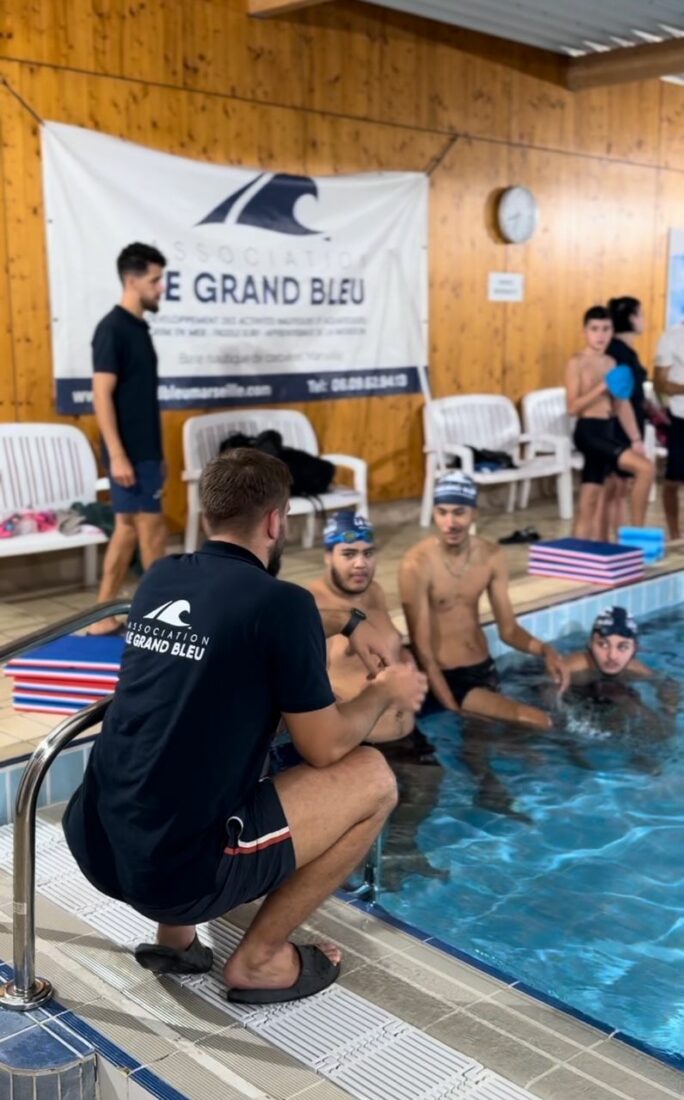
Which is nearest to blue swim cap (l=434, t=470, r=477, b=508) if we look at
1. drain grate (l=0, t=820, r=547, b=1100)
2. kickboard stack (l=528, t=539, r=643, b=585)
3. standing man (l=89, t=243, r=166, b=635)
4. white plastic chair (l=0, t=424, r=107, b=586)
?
standing man (l=89, t=243, r=166, b=635)

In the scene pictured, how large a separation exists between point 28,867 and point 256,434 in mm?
5516

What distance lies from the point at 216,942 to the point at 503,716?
7.85 feet

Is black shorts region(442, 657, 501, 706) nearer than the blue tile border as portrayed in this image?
No

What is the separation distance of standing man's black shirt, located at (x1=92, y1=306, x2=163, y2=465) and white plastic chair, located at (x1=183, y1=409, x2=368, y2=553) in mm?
1694

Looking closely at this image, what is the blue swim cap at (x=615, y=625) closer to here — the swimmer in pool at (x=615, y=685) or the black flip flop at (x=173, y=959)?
the swimmer in pool at (x=615, y=685)

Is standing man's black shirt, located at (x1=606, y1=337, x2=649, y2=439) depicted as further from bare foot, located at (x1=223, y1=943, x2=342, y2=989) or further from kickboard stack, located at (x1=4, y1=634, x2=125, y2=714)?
bare foot, located at (x1=223, y1=943, x2=342, y2=989)

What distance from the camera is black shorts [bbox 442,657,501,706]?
511cm

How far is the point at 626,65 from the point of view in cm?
Answer: 921

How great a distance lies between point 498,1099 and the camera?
218 cm

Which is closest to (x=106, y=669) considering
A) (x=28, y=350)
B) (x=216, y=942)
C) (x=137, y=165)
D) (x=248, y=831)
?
(x=216, y=942)

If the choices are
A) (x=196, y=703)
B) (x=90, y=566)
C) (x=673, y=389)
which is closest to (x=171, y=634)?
(x=196, y=703)

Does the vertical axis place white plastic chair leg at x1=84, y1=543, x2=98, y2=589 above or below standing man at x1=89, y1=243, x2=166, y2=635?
below

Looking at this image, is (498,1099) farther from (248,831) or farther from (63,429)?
(63,429)

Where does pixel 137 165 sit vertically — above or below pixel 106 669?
above
